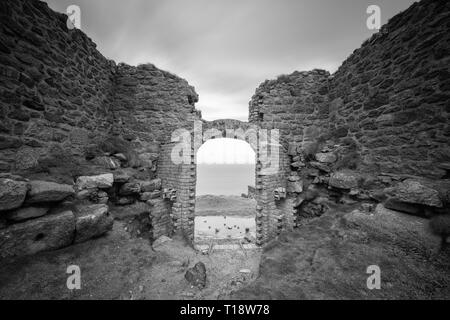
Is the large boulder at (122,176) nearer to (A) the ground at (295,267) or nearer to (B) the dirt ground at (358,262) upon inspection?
(A) the ground at (295,267)

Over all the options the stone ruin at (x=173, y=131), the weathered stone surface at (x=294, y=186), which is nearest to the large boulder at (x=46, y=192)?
the stone ruin at (x=173, y=131)

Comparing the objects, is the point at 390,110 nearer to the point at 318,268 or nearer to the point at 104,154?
the point at 318,268

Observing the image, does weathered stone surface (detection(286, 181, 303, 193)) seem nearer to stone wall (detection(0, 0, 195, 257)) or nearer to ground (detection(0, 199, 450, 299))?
ground (detection(0, 199, 450, 299))

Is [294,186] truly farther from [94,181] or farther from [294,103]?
[94,181]

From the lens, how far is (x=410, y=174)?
3.60 m

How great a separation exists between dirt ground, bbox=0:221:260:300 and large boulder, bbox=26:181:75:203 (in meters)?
0.84

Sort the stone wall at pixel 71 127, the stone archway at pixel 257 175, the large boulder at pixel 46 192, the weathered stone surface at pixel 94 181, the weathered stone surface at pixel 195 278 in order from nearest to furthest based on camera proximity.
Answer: the large boulder at pixel 46 192 < the stone wall at pixel 71 127 < the weathered stone surface at pixel 195 278 < the weathered stone surface at pixel 94 181 < the stone archway at pixel 257 175

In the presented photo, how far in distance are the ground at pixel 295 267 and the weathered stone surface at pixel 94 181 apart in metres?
1.32

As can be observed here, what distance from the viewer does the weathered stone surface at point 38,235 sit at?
2.34 meters

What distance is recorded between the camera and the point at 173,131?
6906 mm

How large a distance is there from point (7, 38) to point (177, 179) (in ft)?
16.7

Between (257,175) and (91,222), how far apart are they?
5.40 m

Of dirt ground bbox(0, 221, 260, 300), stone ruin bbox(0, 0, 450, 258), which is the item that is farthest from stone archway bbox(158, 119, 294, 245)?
dirt ground bbox(0, 221, 260, 300)
